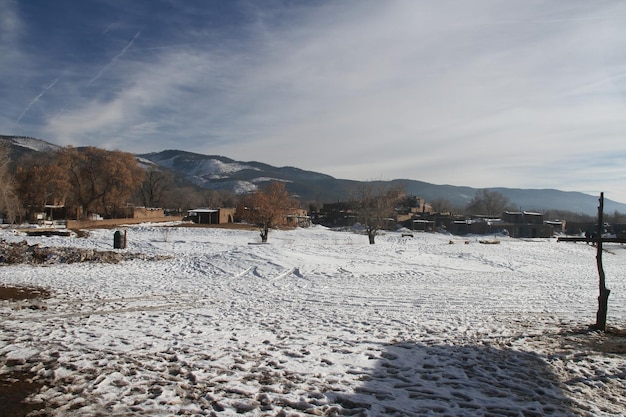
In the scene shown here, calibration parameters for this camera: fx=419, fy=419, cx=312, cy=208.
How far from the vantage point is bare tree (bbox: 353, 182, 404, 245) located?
50.5m

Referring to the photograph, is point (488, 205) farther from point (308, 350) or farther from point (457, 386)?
point (457, 386)

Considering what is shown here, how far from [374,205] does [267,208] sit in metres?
16.8

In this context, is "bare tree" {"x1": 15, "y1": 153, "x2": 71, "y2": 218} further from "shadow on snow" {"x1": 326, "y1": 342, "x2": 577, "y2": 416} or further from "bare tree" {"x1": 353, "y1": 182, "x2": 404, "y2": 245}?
"shadow on snow" {"x1": 326, "y1": 342, "x2": 577, "y2": 416}

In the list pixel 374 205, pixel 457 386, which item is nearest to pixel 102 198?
pixel 374 205

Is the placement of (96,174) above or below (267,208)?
above

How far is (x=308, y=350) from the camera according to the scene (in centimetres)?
825

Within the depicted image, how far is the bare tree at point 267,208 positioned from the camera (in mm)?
45500

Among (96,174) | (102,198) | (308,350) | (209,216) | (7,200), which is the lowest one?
(308,350)

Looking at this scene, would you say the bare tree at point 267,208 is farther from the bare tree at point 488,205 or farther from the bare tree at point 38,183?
the bare tree at point 488,205

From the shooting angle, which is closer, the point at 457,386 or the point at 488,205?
the point at 457,386

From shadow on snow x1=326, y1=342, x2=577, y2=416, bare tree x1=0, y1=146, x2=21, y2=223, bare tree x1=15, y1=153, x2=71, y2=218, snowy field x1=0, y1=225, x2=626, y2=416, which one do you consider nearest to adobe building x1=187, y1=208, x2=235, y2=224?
bare tree x1=15, y1=153, x2=71, y2=218

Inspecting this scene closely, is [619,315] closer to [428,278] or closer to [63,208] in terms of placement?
[428,278]

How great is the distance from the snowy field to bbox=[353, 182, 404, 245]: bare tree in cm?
3254

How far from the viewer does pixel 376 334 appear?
31.7 ft
